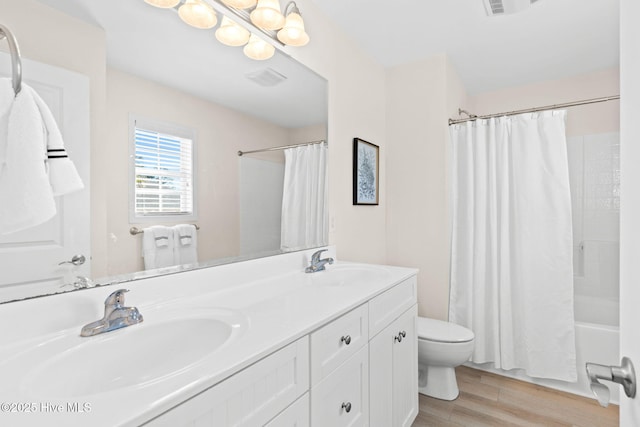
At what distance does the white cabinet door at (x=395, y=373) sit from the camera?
1348 millimetres

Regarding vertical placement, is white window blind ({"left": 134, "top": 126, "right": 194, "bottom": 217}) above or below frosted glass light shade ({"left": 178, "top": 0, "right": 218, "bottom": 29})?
below

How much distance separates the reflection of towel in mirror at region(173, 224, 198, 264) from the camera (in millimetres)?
1190

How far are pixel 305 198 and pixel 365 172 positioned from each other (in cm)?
69

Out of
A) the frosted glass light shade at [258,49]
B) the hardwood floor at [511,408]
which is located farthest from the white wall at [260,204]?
the hardwood floor at [511,408]

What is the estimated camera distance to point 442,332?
2.12 m

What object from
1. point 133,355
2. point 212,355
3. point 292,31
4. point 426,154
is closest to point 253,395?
point 212,355

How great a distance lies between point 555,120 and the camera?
222cm

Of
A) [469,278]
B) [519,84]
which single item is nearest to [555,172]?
[469,278]

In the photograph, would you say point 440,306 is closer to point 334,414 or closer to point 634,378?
point 334,414

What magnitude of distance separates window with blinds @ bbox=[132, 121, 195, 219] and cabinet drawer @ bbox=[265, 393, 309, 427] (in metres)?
0.76

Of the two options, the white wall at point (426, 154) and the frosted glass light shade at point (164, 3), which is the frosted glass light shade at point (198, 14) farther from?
the white wall at point (426, 154)

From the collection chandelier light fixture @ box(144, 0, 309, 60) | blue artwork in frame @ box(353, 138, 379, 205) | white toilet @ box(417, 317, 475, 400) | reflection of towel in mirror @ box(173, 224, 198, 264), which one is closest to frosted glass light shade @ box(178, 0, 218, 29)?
chandelier light fixture @ box(144, 0, 309, 60)

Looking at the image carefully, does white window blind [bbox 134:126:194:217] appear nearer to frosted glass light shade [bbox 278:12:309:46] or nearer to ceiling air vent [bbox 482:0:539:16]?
frosted glass light shade [bbox 278:12:309:46]

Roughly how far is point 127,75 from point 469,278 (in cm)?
242
